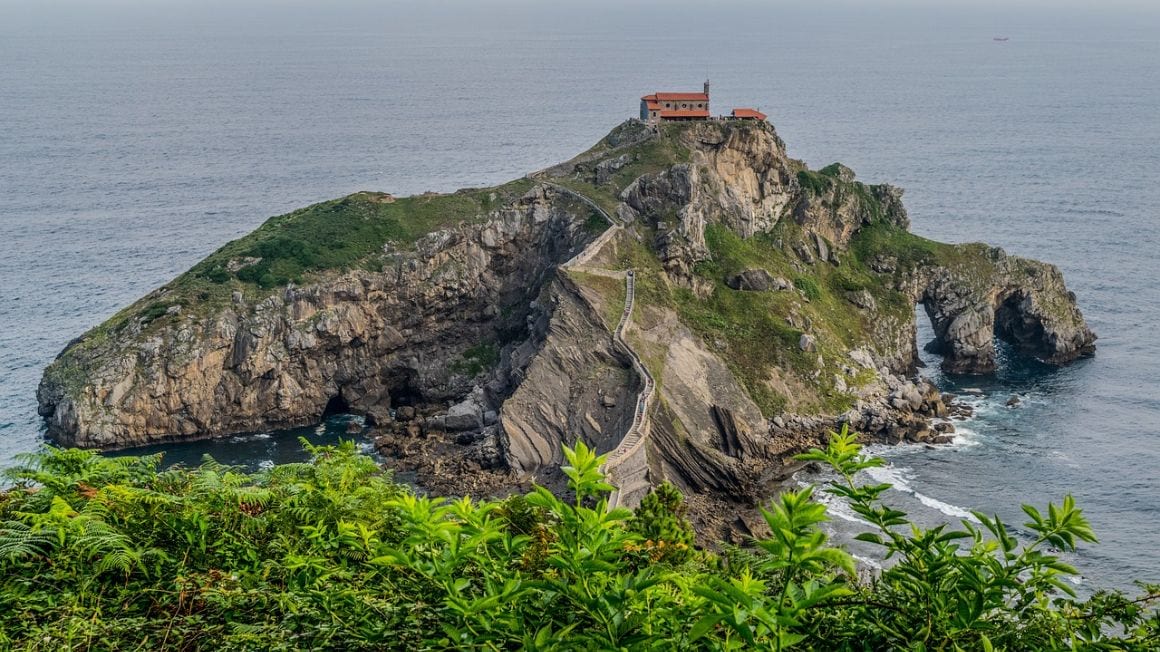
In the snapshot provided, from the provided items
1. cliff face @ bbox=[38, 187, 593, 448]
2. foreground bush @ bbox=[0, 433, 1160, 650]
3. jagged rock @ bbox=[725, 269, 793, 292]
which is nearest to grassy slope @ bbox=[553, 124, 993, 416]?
jagged rock @ bbox=[725, 269, 793, 292]

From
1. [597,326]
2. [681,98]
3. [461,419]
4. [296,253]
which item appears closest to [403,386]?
[461,419]

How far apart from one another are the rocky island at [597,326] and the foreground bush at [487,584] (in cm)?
5185

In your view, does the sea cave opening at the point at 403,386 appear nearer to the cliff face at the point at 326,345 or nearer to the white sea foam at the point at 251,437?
the cliff face at the point at 326,345

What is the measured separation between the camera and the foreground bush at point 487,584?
953 centimetres

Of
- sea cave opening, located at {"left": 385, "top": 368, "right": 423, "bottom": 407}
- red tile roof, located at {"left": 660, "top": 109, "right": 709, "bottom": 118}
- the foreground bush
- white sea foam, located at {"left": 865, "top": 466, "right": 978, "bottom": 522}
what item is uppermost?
red tile roof, located at {"left": 660, "top": 109, "right": 709, "bottom": 118}

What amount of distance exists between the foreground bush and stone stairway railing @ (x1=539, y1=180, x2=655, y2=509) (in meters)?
39.3

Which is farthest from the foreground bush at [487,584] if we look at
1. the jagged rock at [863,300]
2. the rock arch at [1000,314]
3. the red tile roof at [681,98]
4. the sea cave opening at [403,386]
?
the red tile roof at [681,98]

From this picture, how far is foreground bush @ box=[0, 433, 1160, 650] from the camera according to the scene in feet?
31.3

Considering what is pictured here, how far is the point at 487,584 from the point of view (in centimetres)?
1006

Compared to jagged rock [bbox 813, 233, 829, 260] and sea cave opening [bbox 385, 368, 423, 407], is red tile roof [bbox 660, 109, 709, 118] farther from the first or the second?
sea cave opening [bbox 385, 368, 423, 407]

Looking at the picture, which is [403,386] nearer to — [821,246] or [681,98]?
[681,98]

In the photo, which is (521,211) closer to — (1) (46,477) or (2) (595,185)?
(2) (595,185)

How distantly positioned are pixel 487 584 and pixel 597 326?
71963 mm

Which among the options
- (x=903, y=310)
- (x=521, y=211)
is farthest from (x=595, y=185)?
(x=903, y=310)
